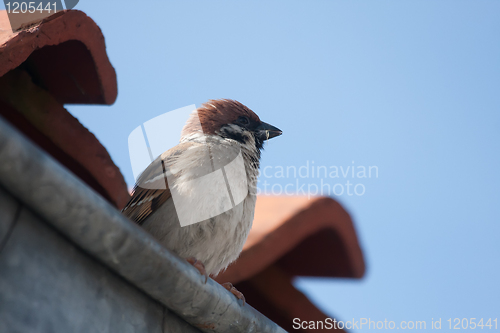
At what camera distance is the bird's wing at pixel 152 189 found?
202 centimetres

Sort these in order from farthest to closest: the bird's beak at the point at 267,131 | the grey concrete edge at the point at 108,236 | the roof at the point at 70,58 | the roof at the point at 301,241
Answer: the bird's beak at the point at 267,131, the roof at the point at 301,241, the roof at the point at 70,58, the grey concrete edge at the point at 108,236

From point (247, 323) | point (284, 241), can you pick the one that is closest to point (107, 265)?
point (247, 323)

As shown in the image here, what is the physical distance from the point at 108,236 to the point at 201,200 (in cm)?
106

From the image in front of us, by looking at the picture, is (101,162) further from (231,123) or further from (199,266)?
(231,123)

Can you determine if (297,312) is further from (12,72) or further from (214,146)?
(12,72)

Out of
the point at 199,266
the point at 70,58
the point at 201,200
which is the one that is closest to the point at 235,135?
the point at 201,200

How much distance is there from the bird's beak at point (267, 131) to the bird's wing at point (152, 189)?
0.54m

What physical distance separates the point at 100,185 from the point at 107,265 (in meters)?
1.17

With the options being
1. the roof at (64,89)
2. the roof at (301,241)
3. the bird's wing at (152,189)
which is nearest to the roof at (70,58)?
the roof at (64,89)

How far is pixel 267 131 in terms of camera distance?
2.73 meters

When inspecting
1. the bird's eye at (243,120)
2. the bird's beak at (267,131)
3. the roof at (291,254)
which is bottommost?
the roof at (291,254)

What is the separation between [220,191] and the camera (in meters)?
1.93

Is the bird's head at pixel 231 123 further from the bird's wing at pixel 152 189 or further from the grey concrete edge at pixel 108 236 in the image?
→ the grey concrete edge at pixel 108 236

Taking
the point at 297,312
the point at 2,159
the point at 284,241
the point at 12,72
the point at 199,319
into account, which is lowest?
the point at 297,312
